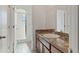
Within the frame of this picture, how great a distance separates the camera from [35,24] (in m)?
5.58

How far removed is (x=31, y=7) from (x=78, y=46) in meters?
4.62

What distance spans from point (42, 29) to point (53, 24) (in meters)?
0.44

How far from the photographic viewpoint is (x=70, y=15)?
45.7 inches

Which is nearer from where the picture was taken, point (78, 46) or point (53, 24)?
point (78, 46)

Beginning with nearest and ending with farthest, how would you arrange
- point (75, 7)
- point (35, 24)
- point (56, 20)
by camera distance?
1. point (75, 7)
2. point (56, 20)
3. point (35, 24)

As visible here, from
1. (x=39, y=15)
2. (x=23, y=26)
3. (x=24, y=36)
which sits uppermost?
(x=39, y=15)

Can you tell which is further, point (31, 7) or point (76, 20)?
point (31, 7)

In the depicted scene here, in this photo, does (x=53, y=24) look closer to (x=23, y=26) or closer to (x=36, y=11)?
(x=36, y=11)
